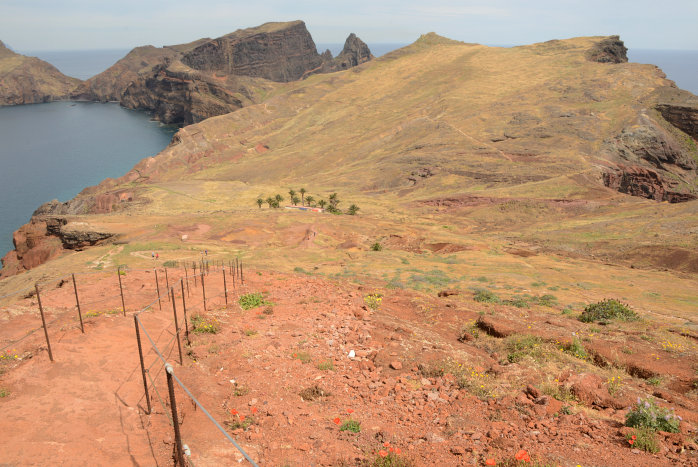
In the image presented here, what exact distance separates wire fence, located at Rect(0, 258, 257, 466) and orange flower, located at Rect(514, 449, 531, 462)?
239 inches

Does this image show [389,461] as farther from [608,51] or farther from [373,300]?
[608,51]

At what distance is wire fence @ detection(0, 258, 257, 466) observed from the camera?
1135 cm

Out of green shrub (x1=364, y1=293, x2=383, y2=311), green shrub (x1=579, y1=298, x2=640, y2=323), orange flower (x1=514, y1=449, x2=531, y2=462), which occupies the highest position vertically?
orange flower (x1=514, y1=449, x2=531, y2=462)

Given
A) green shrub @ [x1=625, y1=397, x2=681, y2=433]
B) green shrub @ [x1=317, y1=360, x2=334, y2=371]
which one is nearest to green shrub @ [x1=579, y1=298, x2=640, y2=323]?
green shrub @ [x1=625, y1=397, x2=681, y2=433]

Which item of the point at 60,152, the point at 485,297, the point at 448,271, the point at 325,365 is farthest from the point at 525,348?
the point at 60,152

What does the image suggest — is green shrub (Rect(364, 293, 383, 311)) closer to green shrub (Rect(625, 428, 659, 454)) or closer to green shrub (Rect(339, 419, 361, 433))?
green shrub (Rect(339, 419, 361, 433))

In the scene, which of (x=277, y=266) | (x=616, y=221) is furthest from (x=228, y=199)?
(x=616, y=221)

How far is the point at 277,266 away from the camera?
3080 cm

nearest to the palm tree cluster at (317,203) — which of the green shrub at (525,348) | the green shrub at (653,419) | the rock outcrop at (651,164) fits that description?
the green shrub at (525,348)

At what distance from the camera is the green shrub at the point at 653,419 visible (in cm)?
920

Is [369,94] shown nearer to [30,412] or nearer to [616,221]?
[616,221]

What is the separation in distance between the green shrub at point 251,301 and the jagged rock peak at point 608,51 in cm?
13641

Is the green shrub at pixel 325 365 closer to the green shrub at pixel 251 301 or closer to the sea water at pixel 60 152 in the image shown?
the green shrub at pixel 251 301

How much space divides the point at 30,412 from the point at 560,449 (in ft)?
41.7
